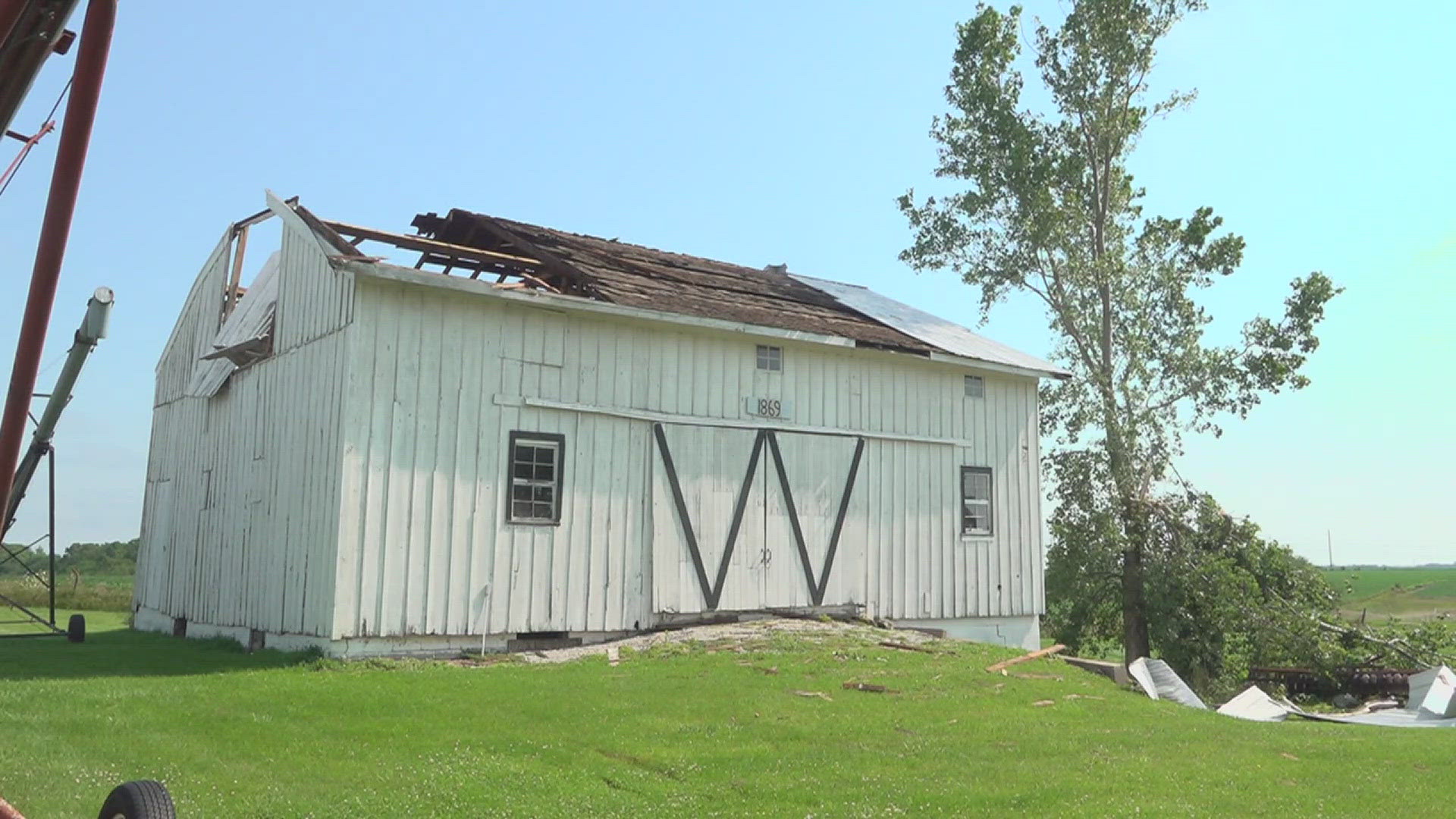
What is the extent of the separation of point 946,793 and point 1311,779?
3415mm

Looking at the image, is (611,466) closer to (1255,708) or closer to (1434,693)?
(1255,708)

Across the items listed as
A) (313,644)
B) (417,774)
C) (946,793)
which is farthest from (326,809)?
(313,644)

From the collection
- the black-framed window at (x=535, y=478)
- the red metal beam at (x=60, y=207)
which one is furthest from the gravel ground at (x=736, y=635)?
the red metal beam at (x=60, y=207)

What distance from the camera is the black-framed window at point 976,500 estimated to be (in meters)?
18.7

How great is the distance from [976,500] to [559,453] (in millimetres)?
7799

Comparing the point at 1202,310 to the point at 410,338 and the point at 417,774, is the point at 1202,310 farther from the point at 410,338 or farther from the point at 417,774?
the point at 417,774

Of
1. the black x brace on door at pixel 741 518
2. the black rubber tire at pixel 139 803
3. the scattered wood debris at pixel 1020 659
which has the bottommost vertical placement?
the scattered wood debris at pixel 1020 659

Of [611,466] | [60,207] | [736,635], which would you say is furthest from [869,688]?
[60,207]

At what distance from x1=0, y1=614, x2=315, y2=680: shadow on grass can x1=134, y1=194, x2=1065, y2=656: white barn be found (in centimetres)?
49

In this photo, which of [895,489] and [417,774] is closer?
[417,774]

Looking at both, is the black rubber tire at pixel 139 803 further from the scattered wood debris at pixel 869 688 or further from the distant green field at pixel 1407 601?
the distant green field at pixel 1407 601

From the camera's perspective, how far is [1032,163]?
26406mm

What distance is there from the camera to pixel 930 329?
20.8 meters

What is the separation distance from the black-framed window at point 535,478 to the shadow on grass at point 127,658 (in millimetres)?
3037
